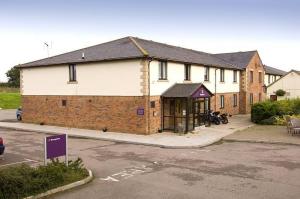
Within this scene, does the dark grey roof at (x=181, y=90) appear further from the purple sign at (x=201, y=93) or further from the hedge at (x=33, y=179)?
the hedge at (x=33, y=179)

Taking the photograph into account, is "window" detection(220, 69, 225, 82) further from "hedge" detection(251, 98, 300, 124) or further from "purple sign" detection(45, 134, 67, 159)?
"purple sign" detection(45, 134, 67, 159)

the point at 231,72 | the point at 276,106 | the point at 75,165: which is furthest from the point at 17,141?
the point at 231,72

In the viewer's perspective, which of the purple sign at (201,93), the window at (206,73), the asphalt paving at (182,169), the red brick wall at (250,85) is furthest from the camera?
the red brick wall at (250,85)

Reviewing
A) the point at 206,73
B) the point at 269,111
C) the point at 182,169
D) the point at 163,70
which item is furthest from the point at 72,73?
the point at 269,111

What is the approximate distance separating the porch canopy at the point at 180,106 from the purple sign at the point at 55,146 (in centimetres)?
1173

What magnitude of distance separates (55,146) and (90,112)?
1341 centimetres

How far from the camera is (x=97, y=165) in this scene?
13.8 m

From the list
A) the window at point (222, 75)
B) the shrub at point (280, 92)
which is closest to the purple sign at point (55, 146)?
the window at point (222, 75)

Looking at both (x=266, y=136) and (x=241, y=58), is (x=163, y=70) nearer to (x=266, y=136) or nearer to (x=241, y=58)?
(x=266, y=136)

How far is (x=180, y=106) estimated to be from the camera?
24.3 metres

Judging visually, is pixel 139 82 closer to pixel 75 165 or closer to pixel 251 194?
pixel 75 165

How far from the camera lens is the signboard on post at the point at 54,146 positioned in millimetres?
11469

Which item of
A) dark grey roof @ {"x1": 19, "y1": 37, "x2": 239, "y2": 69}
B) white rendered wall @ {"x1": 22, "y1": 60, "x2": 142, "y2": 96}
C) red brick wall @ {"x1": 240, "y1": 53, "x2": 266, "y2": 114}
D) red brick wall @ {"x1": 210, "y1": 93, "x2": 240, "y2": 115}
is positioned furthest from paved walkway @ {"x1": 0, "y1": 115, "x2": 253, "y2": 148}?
red brick wall @ {"x1": 240, "y1": 53, "x2": 266, "y2": 114}

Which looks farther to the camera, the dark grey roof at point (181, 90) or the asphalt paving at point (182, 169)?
the dark grey roof at point (181, 90)
